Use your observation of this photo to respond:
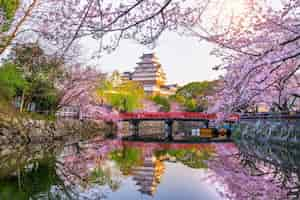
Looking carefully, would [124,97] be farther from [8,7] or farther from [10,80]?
[8,7]

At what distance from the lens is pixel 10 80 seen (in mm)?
15031

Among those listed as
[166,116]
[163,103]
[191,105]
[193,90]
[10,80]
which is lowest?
[166,116]

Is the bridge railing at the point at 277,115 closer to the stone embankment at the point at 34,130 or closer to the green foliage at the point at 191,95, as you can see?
the stone embankment at the point at 34,130

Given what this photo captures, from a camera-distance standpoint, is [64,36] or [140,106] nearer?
[64,36]

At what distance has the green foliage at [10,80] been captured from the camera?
14973 millimetres

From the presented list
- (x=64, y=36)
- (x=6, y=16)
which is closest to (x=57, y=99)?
(x=6, y=16)

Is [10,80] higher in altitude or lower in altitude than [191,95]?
lower

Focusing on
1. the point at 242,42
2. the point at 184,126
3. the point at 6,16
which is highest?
the point at 6,16

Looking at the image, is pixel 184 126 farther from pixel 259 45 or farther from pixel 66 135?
pixel 259 45

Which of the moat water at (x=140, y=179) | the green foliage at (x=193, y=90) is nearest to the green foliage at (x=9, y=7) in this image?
the moat water at (x=140, y=179)

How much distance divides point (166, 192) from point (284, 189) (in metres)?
2.16

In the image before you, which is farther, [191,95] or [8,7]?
[191,95]

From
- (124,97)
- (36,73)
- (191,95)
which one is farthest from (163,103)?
(36,73)

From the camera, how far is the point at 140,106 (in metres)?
39.9
